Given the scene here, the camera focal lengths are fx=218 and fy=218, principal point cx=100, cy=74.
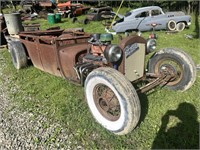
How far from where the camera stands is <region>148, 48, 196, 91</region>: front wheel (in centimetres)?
388

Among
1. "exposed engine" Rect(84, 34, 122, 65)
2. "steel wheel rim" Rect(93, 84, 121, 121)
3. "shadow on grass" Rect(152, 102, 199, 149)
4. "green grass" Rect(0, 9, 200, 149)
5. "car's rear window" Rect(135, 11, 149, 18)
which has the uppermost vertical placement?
"exposed engine" Rect(84, 34, 122, 65)

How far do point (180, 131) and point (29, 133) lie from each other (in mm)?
2292

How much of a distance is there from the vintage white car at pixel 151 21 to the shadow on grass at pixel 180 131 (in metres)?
8.11

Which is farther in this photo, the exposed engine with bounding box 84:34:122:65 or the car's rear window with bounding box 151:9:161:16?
the car's rear window with bounding box 151:9:161:16

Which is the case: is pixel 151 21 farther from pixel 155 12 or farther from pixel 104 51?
pixel 104 51

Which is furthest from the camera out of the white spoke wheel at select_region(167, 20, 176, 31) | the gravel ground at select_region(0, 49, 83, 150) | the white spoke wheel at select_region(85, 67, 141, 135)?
the white spoke wheel at select_region(167, 20, 176, 31)

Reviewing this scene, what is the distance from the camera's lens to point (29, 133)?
3381 millimetres

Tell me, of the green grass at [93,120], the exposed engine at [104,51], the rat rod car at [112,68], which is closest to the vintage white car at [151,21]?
the rat rod car at [112,68]

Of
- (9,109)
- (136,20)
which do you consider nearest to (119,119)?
(9,109)

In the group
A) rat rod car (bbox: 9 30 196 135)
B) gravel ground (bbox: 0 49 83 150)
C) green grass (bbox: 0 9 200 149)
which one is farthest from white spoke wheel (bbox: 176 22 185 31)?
gravel ground (bbox: 0 49 83 150)

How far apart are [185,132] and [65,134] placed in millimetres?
1785

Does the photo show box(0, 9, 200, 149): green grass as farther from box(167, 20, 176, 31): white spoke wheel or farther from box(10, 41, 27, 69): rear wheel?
box(167, 20, 176, 31): white spoke wheel

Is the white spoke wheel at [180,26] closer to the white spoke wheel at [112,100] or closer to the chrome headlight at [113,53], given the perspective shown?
the chrome headlight at [113,53]

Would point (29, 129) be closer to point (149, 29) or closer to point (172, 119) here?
point (172, 119)
